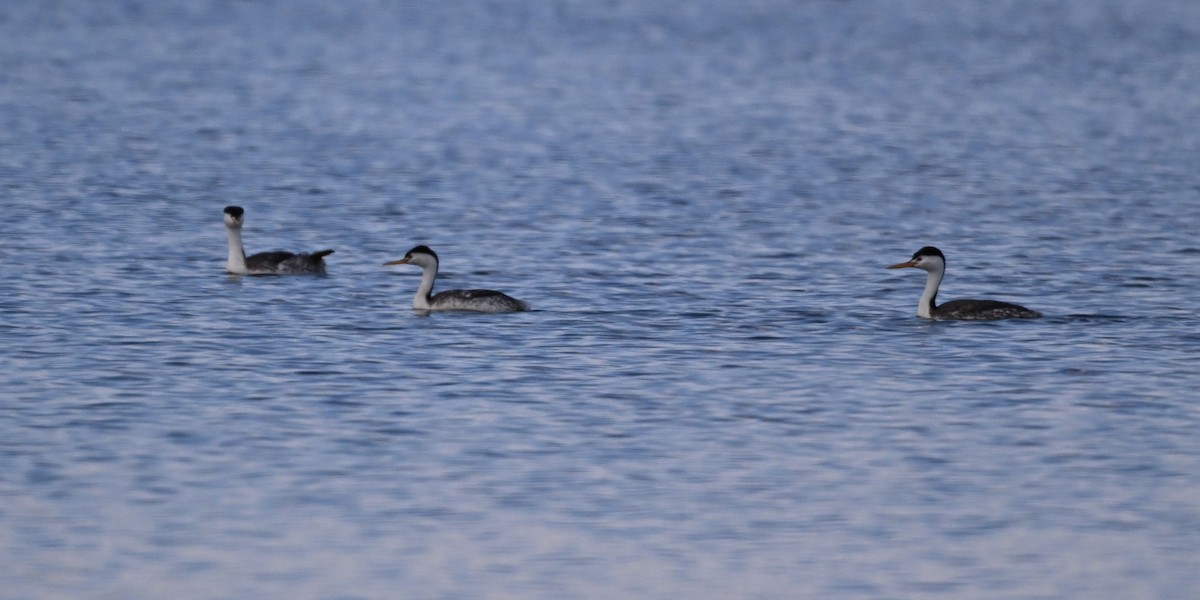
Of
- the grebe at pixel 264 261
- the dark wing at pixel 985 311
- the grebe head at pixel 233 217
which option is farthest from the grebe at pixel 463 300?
the dark wing at pixel 985 311

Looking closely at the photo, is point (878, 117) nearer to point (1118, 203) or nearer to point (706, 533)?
point (1118, 203)

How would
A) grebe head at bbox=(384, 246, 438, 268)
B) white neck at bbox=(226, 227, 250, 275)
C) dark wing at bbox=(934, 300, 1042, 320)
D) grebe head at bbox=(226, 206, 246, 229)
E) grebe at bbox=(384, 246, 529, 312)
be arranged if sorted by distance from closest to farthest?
dark wing at bbox=(934, 300, 1042, 320) < grebe at bbox=(384, 246, 529, 312) < grebe head at bbox=(384, 246, 438, 268) < white neck at bbox=(226, 227, 250, 275) < grebe head at bbox=(226, 206, 246, 229)

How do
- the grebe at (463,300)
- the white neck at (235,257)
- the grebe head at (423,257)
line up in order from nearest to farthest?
the grebe at (463,300), the grebe head at (423,257), the white neck at (235,257)

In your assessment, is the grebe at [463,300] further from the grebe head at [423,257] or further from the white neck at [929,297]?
the white neck at [929,297]

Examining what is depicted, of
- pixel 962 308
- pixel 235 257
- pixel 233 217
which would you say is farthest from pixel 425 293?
pixel 962 308

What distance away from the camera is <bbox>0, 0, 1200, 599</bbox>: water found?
11914mm

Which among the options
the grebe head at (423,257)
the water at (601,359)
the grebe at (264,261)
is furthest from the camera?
the grebe at (264,261)

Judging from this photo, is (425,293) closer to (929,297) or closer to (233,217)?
(233,217)

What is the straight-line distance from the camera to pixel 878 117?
44969 mm

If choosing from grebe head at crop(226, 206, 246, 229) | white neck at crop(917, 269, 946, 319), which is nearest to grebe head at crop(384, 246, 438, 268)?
grebe head at crop(226, 206, 246, 229)

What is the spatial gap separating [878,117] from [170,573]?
3521 centimetres

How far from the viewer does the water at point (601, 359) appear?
1191 centimetres

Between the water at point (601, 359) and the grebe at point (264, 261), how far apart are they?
28cm

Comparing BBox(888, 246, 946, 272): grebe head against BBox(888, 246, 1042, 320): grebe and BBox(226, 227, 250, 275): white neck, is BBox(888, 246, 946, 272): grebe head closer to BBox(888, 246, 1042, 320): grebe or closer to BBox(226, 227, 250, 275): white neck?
BBox(888, 246, 1042, 320): grebe
